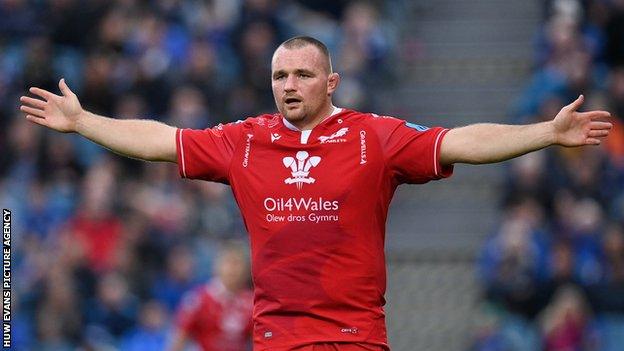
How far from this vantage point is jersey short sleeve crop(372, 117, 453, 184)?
288 inches

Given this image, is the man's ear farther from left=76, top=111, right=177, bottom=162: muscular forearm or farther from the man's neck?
left=76, top=111, right=177, bottom=162: muscular forearm

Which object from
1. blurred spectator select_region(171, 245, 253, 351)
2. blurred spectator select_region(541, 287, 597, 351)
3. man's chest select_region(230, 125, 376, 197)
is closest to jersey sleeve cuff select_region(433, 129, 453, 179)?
man's chest select_region(230, 125, 376, 197)

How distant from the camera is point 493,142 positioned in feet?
23.7

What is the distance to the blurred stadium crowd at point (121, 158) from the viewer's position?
14633 millimetres

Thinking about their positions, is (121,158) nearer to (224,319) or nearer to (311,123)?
(224,319)

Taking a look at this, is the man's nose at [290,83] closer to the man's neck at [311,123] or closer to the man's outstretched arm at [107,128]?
the man's neck at [311,123]

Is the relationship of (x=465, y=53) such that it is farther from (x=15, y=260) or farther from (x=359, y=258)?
(x=359, y=258)

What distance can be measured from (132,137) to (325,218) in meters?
1.10

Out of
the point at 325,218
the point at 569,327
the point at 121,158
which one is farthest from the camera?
the point at 121,158

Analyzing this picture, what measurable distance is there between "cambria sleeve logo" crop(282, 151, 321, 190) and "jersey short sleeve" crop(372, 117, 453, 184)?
1.15ft

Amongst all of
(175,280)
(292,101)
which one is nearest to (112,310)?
(175,280)

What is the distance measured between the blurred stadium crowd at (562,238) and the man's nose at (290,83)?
22.1 ft

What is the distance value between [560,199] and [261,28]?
13.2 ft

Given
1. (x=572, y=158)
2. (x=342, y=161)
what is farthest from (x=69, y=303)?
(x=342, y=161)
